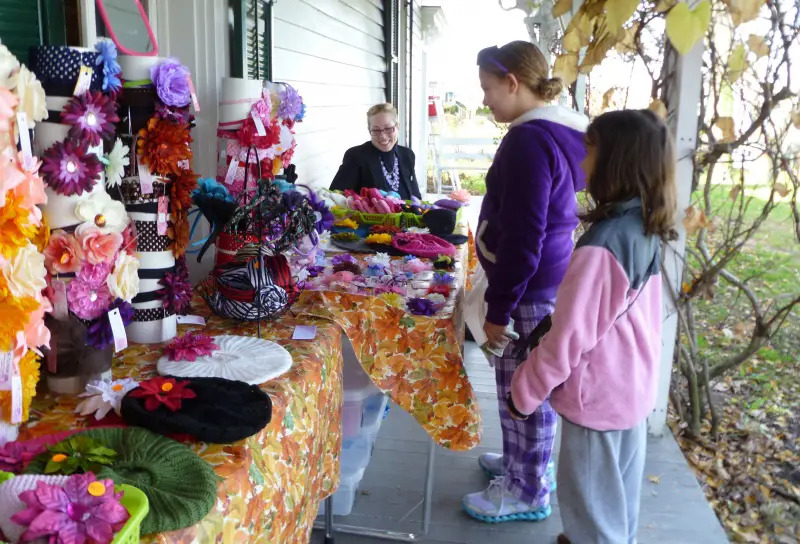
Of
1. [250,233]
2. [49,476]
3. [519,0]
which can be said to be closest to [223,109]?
[250,233]

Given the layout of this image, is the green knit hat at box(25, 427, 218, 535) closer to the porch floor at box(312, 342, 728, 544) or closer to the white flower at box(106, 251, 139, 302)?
the white flower at box(106, 251, 139, 302)

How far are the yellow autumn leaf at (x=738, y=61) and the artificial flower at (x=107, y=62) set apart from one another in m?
1.97

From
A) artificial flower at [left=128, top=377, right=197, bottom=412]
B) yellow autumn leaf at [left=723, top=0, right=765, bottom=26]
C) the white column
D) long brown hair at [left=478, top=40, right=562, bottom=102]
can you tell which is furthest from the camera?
the white column

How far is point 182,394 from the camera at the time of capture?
105cm

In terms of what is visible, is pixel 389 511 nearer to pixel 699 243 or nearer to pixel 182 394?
pixel 182 394

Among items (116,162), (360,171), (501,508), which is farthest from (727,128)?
(116,162)

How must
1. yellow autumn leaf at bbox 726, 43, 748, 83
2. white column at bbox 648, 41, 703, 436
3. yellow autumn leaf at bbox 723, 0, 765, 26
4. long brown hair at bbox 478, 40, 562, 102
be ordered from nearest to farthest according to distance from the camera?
long brown hair at bbox 478, 40, 562, 102 < yellow autumn leaf at bbox 723, 0, 765, 26 < yellow autumn leaf at bbox 726, 43, 748, 83 < white column at bbox 648, 41, 703, 436

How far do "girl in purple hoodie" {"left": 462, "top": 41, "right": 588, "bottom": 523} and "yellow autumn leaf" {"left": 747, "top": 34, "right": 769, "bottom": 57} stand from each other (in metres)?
0.97

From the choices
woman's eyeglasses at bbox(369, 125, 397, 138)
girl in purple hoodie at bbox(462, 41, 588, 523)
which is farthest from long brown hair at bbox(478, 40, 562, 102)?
woman's eyeglasses at bbox(369, 125, 397, 138)

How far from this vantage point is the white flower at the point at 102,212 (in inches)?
43.9

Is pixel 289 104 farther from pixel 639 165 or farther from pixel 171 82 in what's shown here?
pixel 639 165

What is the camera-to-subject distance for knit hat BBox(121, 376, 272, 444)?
992 millimetres

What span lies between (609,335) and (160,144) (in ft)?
3.35

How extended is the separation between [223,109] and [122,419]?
3.39ft
